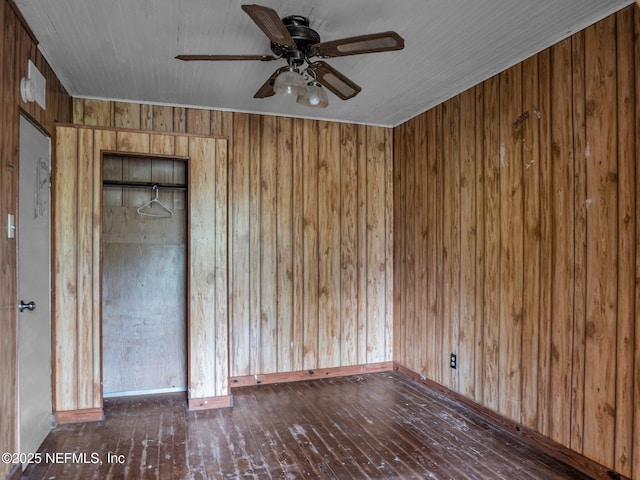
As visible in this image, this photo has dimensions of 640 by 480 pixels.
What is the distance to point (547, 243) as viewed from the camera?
2670mm

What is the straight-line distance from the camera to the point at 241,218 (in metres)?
3.97

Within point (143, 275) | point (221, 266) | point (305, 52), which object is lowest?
point (143, 275)

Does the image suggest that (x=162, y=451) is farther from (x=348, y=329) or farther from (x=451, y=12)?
(x=451, y=12)

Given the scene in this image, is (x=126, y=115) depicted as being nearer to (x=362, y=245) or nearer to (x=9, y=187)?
(x=9, y=187)

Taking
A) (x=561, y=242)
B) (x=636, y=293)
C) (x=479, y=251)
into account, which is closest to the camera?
(x=636, y=293)

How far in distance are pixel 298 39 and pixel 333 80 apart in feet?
1.02

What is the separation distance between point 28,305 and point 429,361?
3.25 metres

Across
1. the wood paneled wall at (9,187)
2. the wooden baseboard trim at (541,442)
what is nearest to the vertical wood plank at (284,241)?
the wooden baseboard trim at (541,442)

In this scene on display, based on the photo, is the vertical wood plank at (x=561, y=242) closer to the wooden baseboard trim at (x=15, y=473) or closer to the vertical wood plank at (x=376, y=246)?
the vertical wood plank at (x=376, y=246)

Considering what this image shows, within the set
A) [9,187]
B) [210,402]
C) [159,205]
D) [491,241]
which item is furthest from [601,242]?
[159,205]

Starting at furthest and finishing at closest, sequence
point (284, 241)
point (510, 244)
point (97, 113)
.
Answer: point (284, 241)
point (97, 113)
point (510, 244)

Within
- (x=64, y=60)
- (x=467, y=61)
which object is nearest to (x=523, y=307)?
(x=467, y=61)

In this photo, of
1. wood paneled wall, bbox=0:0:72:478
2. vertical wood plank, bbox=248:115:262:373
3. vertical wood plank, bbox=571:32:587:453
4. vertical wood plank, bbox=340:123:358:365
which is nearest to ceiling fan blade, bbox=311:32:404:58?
vertical wood plank, bbox=571:32:587:453

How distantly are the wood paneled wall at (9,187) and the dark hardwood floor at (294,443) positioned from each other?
51 centimetres
